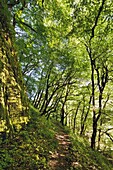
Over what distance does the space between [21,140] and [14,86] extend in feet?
7.52

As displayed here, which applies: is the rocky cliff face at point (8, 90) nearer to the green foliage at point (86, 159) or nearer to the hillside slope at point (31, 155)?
the hillside slope at point (31, 155)

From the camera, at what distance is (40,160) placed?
7.39m

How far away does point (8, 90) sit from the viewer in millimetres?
7086

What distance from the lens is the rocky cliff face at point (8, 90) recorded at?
6.46 metres

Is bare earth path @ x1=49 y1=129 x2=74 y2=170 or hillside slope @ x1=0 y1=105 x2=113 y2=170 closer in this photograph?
hillside slope @ x1=0 y1=105 x2=113 y2=170

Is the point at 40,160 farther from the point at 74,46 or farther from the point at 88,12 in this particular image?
the point at 74,46

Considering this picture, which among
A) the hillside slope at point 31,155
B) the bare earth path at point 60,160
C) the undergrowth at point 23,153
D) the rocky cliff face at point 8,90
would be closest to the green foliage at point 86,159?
the hillside slope at point 31,155

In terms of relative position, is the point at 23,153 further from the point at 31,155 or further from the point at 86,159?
the point at 86,159

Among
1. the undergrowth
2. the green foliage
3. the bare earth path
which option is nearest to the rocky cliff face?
the undergrowth

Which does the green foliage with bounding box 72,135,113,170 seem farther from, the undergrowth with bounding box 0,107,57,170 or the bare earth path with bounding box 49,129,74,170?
the undergrowth with bounding box 0,107,57,170

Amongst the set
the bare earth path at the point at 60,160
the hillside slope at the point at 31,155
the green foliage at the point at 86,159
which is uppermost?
the hillside slope at the point at 31,155

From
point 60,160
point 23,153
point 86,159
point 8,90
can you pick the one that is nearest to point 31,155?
point 23,153

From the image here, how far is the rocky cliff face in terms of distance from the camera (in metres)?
6.46

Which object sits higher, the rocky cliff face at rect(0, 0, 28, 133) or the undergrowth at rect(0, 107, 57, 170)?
the rocky cliff face at rect(0, 0, 28, 133)
